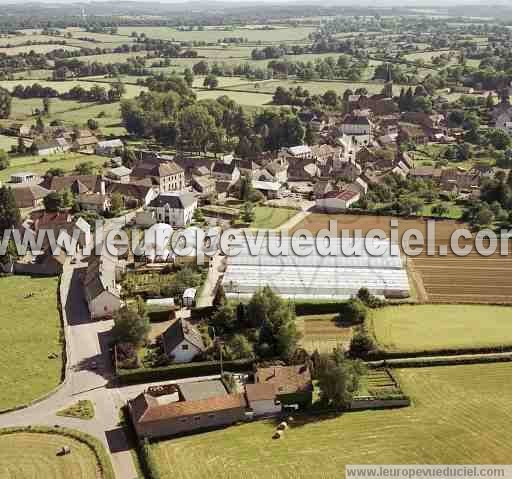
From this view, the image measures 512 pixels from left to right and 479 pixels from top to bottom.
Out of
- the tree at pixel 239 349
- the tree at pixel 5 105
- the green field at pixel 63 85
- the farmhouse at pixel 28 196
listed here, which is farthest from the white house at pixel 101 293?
the green field at pixel 63 85

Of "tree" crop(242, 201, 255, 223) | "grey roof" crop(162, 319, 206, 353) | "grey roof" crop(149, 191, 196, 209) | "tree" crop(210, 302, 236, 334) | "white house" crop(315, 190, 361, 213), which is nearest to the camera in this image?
"grey roof" crop(162, 319, 206, 353)

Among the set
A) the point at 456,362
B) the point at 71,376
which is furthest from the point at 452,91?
the point at 71,376

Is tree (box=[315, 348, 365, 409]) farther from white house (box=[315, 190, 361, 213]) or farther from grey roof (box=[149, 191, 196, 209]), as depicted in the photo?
white house (box=[315, 190, 361, 213])

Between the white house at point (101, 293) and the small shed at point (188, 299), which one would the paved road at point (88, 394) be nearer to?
the white house at point (101, 293)

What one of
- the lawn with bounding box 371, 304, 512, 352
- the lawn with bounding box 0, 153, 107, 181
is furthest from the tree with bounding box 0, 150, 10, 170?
the lawn with bounding box 371, 304, 512, 352

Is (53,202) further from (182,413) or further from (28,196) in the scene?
(182,413)

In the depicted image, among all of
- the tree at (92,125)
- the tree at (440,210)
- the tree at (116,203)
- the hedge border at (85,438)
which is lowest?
the hedge border at (85,438)

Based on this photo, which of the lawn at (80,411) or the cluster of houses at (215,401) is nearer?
the cluster of houses at (215,401)
